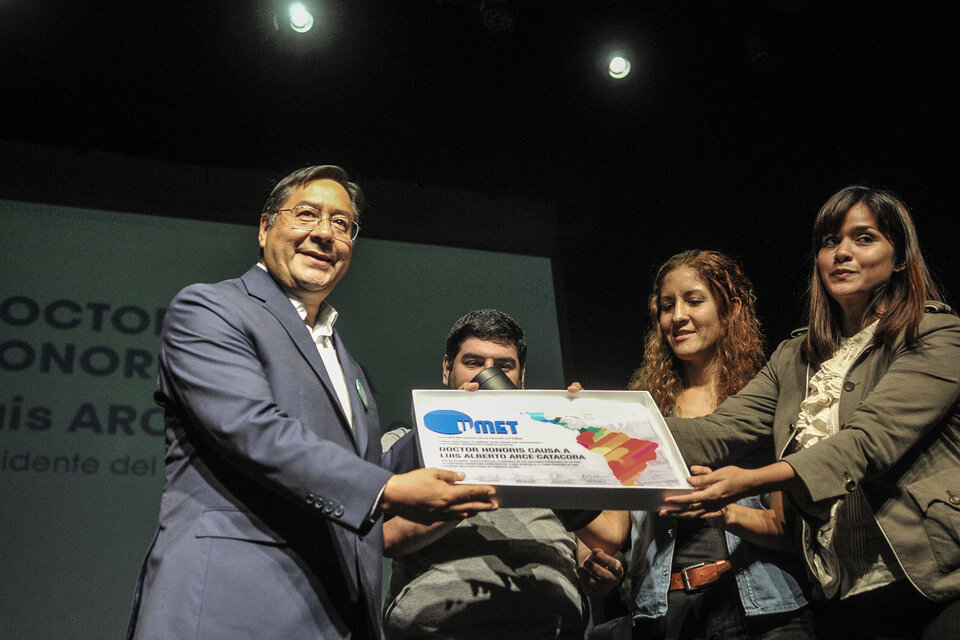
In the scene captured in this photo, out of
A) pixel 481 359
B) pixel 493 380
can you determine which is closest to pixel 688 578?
pixel 493 380

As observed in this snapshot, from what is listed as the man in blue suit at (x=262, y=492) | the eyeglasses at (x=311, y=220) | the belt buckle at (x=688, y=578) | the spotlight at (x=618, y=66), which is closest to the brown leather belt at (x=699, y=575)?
the belt buckle at (x=688, y=578)

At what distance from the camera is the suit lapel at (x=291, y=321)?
177 cm

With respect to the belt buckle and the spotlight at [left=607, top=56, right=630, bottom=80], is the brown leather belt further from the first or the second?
the spotlight at [left=607, top=56, right=630, bottom=80]

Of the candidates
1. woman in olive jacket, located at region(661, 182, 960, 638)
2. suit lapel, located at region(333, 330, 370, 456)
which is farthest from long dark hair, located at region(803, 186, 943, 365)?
suit lapel, located at region(333, 330, 370, 456)

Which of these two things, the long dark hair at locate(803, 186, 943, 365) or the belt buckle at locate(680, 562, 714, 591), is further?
the belt buckle at locate(680, 562, 714, 591)

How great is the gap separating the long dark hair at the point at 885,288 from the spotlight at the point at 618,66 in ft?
7.71

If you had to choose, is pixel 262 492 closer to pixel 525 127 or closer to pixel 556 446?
pixel 556 446

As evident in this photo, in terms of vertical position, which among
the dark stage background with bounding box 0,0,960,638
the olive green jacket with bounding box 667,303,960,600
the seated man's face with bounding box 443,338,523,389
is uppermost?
the dark stage background with bounding box 0,0,960,638

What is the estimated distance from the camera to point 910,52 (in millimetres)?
3775

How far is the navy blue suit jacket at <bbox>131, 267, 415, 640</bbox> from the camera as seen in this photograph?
1.48m

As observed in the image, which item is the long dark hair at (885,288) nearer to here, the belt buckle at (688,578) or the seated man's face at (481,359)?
the belt buckle at (688,578)

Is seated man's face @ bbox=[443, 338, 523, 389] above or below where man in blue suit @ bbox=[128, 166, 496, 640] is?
above

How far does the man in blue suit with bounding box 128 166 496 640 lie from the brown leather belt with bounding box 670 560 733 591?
77 centimetres

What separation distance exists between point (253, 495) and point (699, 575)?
3.94 feet
